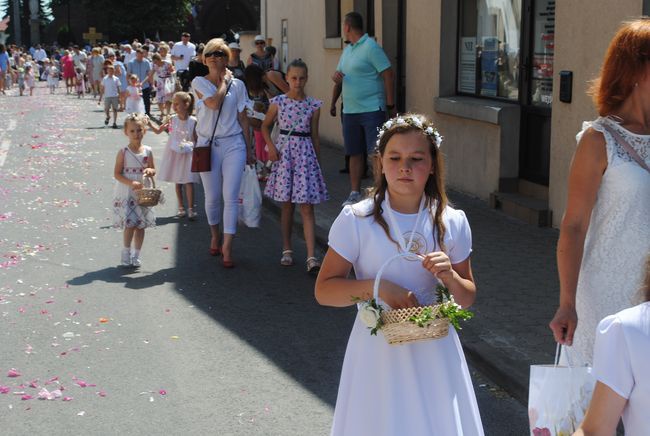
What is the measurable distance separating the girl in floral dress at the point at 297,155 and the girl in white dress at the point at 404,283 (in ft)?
17.5

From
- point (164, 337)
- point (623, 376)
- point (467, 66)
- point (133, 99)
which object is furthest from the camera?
point (133, 99)

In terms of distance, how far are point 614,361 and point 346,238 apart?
51.9 inches

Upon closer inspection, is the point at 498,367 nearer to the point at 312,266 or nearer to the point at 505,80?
the point at 312,266

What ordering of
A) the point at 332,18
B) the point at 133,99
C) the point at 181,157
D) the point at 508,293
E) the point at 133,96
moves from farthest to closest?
1. the point at 133,99
2. the point at 133,96
3. the point at 332,18
4. the point at 181,157
5. the point at 508,293

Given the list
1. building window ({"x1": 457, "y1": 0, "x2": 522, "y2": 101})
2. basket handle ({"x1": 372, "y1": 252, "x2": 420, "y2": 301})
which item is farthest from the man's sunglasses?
basket handle ({"x1": 372, "y1": 252, "x2": 420, "y2": 301})

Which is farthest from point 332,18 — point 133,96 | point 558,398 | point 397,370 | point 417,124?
point 558,398

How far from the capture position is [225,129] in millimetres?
9258

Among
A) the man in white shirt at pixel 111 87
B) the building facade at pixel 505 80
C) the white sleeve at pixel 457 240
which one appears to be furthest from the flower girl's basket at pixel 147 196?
the man in white shirt at pixel 111 87

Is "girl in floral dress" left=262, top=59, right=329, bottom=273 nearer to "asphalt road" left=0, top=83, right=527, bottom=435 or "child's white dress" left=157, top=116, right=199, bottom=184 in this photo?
"asphalt road" left=0, top=83, right=527, bottom=435

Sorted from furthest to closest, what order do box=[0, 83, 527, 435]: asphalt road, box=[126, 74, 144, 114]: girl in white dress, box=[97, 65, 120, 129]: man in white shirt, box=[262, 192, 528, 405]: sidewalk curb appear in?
box=[97, 65, 120, 129]: man in white shirt < box=[126, 74, 144, 114]: girl in white dress < box=[262, 192, 528, 405]: sidewalk curb < box=[0, 83, 527, 435]: asphalt road

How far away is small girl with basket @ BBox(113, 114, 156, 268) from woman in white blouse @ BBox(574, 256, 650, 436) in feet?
23.3

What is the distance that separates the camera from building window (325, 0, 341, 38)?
18766mm

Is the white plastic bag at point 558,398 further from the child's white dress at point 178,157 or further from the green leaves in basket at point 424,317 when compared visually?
the child's white dress at point 178,157

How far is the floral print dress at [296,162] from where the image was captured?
903 centimetres
